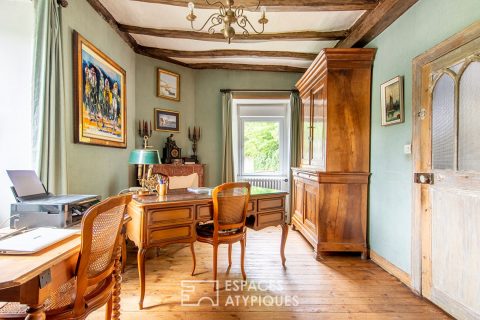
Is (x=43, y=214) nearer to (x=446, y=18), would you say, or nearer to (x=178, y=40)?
(x=178, y=40)

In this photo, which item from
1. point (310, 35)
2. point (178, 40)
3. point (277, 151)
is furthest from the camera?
point (277, 151)

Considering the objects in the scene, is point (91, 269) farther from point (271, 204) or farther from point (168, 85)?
point (168, 85)

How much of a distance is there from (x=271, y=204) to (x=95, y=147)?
1.96 m

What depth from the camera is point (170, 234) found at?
2014mm

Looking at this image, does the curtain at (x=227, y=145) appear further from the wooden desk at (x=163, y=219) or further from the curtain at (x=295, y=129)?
the wooden desk at (x=163, y=219)

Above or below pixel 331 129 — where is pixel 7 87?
above

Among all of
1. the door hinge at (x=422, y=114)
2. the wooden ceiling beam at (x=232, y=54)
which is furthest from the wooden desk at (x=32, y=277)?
the wooden ceiling beam at (x=232, y=54)

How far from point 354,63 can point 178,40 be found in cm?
237

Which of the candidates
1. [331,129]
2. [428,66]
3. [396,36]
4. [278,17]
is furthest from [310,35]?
[428,66]

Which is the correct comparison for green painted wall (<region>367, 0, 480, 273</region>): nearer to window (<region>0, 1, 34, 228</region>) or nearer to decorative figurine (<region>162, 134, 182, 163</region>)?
decorative figurine (<region>162, 134, 182, 163</region>)

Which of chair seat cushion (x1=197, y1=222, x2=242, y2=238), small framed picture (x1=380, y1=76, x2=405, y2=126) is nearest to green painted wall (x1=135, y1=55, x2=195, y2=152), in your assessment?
chair seat cushion (x1=197, y1=222, x2=242, y2=238)

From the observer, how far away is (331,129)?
2.94 m

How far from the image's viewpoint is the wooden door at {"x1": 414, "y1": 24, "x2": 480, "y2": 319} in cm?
173

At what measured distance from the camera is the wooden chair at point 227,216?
219 cm
